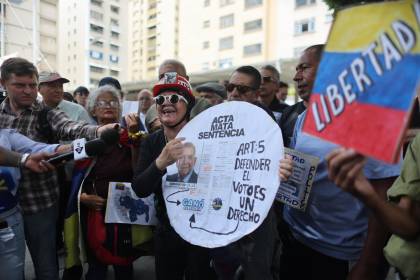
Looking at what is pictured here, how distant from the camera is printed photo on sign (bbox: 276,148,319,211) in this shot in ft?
5.53

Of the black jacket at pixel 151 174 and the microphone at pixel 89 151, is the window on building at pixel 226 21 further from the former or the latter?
the microphone at pixel 89 151

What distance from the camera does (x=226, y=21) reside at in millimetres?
37250

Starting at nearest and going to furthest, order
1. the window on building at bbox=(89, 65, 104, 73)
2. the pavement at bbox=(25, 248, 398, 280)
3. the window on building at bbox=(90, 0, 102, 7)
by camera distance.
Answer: the pavement at bbox=(25, 248, 398, 280)
the window on building at bbox=(89, 65, 104, 73)
the window on building at bbox=(90, 0, 102, 7)

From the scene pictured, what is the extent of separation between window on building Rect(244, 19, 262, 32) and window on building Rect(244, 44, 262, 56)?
165 centimetres

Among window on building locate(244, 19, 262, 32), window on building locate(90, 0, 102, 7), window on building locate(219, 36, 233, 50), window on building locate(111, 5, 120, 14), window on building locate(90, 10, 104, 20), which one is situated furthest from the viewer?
window on building locate(111, 5, 120, 14)

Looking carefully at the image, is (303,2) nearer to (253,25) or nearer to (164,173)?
(253,25)

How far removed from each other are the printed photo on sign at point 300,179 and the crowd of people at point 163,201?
9cm

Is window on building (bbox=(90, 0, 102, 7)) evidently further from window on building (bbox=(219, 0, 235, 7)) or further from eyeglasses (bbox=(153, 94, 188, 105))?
eyeglasses (bbox=(153, 94, 188, 105))

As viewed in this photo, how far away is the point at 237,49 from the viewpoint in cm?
3556

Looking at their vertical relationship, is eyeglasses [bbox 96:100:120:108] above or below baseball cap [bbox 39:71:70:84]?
below

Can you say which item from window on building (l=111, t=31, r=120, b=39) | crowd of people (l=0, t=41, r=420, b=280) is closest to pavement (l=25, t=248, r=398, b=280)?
crowd of people (l=0, t=41, r=420, b=280)

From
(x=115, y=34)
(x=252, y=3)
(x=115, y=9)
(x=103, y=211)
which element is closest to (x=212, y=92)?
(x=103, y=211)

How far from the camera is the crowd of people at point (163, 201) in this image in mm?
1243

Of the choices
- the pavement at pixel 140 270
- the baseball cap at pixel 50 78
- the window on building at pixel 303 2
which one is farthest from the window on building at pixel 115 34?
the pavement at pixel 140 270
